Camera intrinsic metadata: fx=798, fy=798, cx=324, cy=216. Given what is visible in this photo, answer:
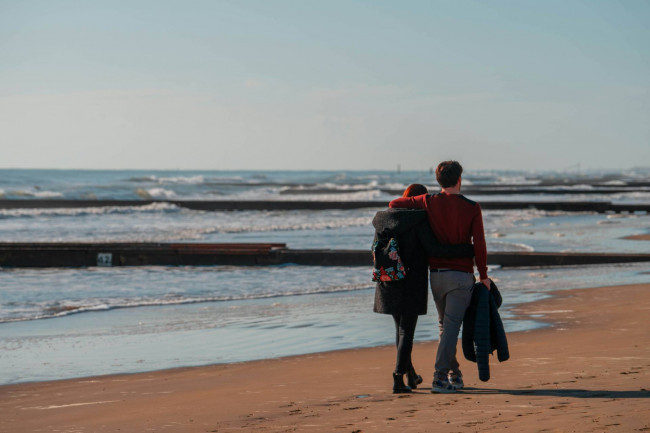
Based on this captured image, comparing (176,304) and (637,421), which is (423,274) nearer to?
(637,421)

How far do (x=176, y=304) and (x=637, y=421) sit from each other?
8.67 m

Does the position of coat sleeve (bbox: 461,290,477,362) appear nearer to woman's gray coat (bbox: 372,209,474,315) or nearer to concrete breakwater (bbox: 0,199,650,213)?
woman's gray coat (bbox: 372,209,474,315)

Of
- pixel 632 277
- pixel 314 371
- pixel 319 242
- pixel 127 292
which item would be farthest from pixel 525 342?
pixel 319 242

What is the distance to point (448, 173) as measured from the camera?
5.68 metres

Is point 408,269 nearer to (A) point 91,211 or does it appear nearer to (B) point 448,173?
(B) point 448,173

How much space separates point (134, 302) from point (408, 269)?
7459mm

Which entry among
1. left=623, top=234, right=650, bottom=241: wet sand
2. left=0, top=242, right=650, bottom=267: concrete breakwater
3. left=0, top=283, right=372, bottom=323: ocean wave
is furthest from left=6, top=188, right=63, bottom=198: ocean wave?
left=0, top=283, right=372, bottom=323: ocean wave

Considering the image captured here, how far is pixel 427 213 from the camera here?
575cm

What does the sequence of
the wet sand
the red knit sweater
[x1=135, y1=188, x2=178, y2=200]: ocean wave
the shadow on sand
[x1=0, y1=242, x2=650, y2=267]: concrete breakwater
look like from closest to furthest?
the shadow on sand < the red knit sweater < [x1=0, y1=242, x2=650, y2=267]: concrete breakwater < the wet sand < [x1=135, y1=188, x2=178, y2=200]: ocean wave

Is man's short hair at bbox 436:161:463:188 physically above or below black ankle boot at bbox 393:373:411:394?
above

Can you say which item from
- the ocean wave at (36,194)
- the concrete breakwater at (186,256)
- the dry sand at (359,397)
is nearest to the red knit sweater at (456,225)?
the dry sand at (359,397)

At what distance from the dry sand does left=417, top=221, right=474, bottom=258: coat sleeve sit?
999 millimetres

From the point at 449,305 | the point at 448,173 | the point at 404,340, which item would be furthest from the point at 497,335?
the point at 448,173

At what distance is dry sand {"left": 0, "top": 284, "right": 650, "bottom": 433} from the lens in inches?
190
